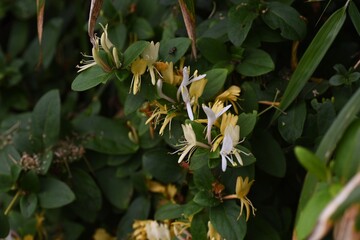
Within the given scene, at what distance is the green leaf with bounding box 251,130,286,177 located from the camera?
1.12 meters

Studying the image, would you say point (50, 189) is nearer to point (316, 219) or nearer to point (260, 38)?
point (260, 38)

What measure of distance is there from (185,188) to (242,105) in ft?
0.94

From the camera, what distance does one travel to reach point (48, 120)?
134cm

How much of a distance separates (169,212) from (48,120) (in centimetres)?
36

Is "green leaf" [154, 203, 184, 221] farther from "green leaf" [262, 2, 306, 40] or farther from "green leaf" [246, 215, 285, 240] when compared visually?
"green leaf" [262, 2, 306, 40]

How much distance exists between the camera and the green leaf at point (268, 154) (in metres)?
1.12

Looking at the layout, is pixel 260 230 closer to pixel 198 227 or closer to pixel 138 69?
pixel 198 227

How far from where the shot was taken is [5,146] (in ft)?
4.57

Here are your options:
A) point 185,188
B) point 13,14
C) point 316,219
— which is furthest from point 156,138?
point 13,14

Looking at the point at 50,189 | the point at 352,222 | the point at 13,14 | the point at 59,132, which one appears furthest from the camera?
the point at 13,14

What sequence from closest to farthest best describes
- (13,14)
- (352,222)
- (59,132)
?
(352,222) → (59,132) → (13,14)

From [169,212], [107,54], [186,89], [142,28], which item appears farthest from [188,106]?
[142,28]

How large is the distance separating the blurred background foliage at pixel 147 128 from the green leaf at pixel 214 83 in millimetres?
77

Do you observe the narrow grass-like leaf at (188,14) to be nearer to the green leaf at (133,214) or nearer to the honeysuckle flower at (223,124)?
the honeysuckle flower at (223,124)
